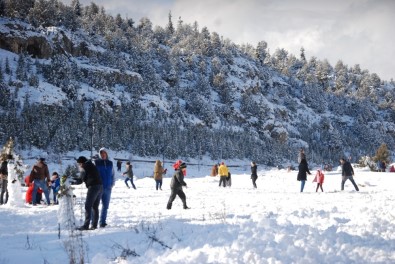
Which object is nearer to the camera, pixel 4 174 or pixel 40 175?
pixel 40 175

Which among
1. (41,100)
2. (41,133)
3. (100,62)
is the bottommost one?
(41,133)

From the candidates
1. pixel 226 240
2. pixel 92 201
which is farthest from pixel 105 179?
pixel 226 240

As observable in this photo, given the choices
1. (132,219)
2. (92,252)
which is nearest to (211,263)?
(92,252)

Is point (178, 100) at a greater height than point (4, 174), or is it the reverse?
point (178, 100)

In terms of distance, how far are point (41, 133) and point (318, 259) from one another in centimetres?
5480

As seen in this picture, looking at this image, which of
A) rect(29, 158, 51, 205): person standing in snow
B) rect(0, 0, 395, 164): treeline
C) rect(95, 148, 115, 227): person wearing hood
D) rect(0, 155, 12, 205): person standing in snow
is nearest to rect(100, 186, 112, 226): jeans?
rect(95, 148, 115, 227): person wearing hood

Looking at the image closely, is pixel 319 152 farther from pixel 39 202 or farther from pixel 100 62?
pixel 39 202

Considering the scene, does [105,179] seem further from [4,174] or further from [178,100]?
[178,100]

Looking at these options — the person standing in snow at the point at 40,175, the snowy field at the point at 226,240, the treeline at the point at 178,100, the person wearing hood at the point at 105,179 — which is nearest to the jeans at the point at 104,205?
the person wearing hood at the point at 105,179

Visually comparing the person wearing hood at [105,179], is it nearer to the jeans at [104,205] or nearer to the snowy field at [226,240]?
the jeans at [104,205]

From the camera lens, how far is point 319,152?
106 metres

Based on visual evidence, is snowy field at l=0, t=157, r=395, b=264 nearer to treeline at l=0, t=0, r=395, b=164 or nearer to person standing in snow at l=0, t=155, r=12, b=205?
person standing in snow at l=0, t=155, r=12, b=205

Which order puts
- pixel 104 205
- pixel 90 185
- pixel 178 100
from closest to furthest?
pixel 90 185 → pixel 104 205 → pixel 178 100

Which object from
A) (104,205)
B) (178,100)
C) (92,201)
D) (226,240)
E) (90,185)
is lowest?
(226,240)
